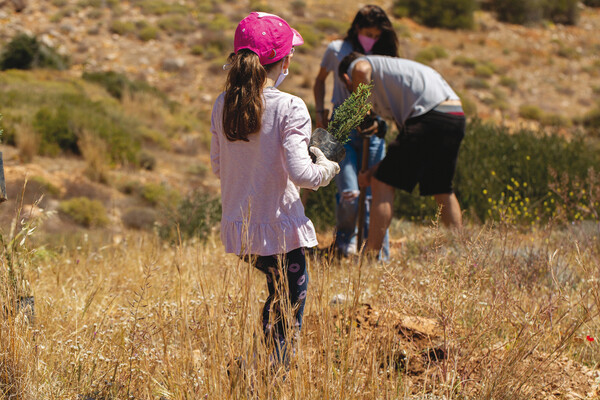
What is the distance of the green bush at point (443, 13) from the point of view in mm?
31844

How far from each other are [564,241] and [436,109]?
4.32 ft

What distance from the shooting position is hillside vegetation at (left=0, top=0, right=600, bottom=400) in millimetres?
2082

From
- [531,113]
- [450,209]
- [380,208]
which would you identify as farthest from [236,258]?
[531,113]

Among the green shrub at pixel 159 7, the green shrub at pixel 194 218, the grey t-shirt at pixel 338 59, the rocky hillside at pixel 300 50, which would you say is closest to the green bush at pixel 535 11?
the rocky hillside at pixel 300 50

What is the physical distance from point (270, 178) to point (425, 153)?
1741 millimetres

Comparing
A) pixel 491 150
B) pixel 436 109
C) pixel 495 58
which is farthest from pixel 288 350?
pixel 495 58

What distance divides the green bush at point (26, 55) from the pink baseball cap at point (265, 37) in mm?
20419

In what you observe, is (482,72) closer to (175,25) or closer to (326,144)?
(175,25)

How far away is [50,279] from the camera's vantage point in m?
3.69

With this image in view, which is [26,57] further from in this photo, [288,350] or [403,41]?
[288,350]

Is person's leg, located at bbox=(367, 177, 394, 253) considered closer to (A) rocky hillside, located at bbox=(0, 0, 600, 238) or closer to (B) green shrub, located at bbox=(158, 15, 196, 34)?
(A) rocky hillside, located at bbox=(0, 0, 600, 238)

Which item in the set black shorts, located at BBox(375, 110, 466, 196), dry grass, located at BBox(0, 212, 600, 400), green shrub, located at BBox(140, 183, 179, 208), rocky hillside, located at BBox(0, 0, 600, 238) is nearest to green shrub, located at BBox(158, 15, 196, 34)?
rocky hillside, located at BBox(0, 0, 600, 238)

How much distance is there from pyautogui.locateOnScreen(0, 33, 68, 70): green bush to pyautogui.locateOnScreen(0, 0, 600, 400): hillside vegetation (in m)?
0.07

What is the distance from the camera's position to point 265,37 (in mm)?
2131
